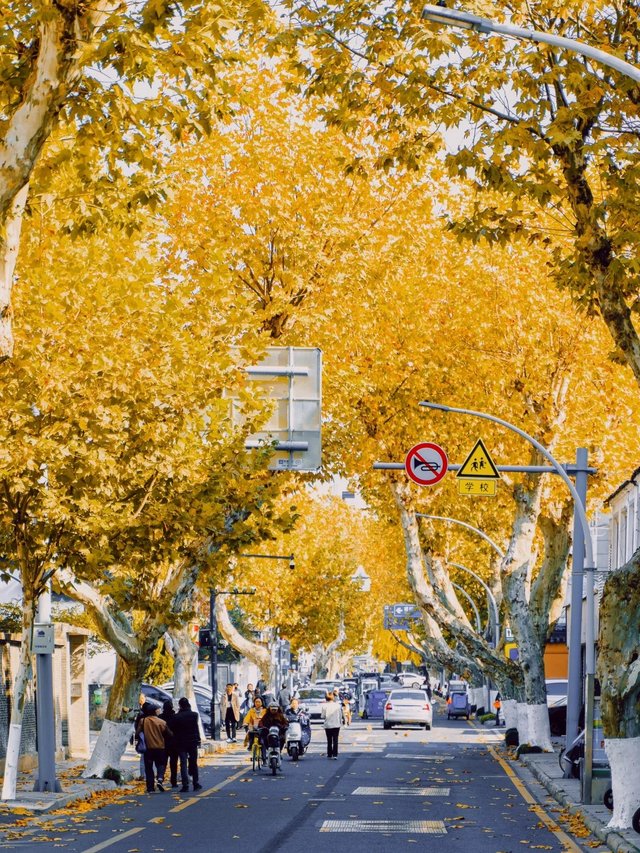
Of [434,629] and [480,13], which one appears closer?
[480,13]

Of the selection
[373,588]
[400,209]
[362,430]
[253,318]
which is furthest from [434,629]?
[373,588]

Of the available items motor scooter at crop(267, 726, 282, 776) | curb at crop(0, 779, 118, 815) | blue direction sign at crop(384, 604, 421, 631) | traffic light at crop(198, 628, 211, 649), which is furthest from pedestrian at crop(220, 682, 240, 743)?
blue direction sign at crop(384, 604, 421, 631)

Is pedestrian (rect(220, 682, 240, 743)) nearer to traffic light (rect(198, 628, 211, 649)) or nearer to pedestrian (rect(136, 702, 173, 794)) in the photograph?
traffic light (rect(198, 628, 211, 649))

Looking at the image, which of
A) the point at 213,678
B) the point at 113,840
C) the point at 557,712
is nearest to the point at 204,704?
the point at 213,678

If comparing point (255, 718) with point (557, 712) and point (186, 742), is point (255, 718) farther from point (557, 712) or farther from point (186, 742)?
point (557, 712)

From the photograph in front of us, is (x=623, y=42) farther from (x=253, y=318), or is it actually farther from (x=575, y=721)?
(x=575, y=721)

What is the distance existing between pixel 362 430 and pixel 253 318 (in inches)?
553

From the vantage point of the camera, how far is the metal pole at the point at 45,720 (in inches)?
905

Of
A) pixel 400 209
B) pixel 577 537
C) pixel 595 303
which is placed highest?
pixel 400 209

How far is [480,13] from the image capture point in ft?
46.8

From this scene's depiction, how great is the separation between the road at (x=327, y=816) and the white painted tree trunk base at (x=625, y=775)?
0.48 m

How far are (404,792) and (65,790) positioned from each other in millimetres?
5628

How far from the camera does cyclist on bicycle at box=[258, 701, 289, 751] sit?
98.8 feet

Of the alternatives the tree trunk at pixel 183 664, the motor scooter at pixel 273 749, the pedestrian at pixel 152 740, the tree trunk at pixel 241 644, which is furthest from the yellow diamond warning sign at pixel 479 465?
the tree trunk at pixel 241 644
